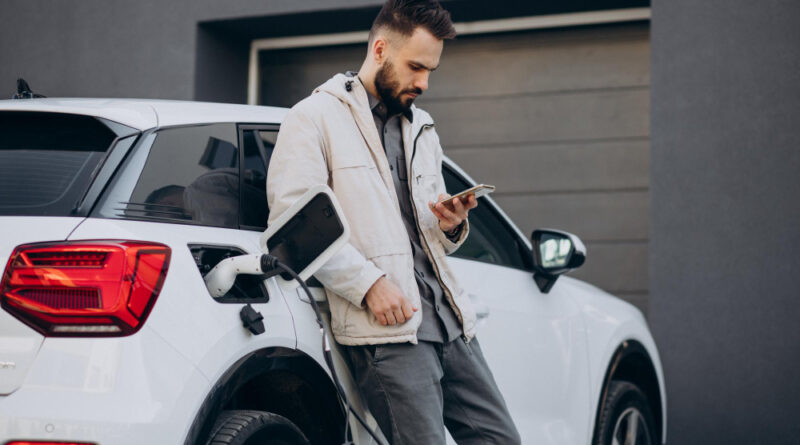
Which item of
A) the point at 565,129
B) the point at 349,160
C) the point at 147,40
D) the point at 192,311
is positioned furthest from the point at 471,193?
the point at 147,40

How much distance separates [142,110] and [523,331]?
5.69ft

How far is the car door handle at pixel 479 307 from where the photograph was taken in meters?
3.48

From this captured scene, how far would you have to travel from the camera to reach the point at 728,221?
20.9ft

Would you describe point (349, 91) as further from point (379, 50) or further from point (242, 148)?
point (242, 148)

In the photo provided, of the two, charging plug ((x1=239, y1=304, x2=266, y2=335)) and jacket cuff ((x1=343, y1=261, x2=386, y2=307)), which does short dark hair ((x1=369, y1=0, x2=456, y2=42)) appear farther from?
charging plug ((x1=239, y1=304, x2=266, y2=335))

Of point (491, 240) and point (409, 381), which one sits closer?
point (409, 381)

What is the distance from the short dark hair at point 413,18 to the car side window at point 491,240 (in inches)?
35.6

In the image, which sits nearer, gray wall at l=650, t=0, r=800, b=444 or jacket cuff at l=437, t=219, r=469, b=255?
jacket cuff at l=437, t=219, r=469, b=255

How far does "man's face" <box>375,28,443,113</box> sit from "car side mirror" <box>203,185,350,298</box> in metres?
0.57

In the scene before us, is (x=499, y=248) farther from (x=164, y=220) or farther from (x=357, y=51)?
(x=357, y=51)

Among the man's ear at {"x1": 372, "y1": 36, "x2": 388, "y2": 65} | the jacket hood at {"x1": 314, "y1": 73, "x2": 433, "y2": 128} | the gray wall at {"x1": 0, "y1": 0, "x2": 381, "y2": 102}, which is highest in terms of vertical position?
the gray wall at {"x1": 0, "y1": 0, "x2": 381, "y2": 102}

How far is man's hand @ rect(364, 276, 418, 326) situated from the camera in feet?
8.79

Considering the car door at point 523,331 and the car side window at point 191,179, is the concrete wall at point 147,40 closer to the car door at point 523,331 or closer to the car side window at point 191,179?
the car door at point 523,331

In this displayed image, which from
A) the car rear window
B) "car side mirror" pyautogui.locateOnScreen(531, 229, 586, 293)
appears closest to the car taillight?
the car rear window
